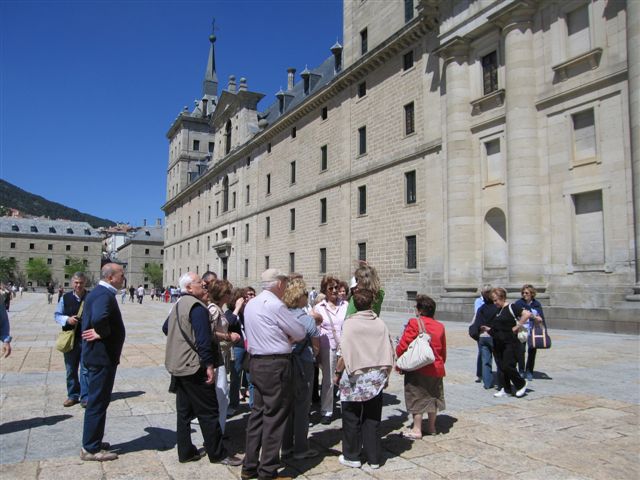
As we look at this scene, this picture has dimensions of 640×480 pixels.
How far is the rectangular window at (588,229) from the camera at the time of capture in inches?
643

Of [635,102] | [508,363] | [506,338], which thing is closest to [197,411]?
[508,363]

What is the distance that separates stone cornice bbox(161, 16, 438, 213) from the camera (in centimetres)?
2509

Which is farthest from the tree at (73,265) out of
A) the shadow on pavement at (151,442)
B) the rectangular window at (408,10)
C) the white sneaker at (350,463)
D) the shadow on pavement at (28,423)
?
the white sneaker at (350,463)

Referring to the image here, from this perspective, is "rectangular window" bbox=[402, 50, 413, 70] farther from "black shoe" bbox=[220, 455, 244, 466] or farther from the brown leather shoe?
the brown leather shoe

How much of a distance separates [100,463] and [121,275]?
1.77m

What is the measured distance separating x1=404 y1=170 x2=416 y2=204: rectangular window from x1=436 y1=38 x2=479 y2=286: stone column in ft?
10.2

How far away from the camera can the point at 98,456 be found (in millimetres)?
4652

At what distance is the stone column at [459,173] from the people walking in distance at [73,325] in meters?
16.2

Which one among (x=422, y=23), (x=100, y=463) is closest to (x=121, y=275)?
(x=100, y=463)

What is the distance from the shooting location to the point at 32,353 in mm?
11727

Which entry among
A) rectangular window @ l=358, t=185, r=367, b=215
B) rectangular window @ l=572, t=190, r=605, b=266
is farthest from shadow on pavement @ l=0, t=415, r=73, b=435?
rectangular window @ l=358, t=185, r=367, b=215

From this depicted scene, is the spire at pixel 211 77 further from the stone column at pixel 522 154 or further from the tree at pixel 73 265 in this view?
the stone column at pixel 522 154

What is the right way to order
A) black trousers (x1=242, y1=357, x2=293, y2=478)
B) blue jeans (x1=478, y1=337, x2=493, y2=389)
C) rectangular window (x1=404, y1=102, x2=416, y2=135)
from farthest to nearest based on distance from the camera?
rectangular window (x1=404, y1=102, x2=416, y2=135), blue jeans (x1=478, y1=337, x2=493, y2=389), black trousers (x1=242, y1=357, x2=293, y2=478)

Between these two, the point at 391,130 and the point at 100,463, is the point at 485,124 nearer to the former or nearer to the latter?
the point at 391,130
